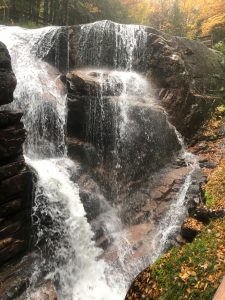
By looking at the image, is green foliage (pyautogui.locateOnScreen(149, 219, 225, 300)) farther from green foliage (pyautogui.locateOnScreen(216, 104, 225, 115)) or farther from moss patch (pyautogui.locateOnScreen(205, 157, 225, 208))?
green foliage (pyautogui.locateOnScreen(216, 104, 225, 115))

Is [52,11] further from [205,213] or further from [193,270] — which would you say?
[193,270]

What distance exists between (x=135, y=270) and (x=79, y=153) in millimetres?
4882

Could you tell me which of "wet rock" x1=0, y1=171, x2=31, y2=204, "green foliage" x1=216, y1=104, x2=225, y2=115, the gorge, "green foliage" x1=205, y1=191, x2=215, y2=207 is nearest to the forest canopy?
the gorge

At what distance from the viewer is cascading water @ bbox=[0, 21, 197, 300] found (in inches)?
375

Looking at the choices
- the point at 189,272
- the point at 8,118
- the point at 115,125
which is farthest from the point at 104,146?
the point at 189,272

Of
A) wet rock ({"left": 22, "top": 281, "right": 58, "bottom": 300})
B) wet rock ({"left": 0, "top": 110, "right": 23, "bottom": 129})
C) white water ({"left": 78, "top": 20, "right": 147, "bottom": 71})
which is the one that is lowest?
wet rock ({"left": 22, "top": 281, "right": 58, "bottom": 300})

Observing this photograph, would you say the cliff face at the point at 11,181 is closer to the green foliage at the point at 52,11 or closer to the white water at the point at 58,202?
the white water at the point at 58,202

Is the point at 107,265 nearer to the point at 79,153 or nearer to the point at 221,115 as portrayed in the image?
the point at 79,153

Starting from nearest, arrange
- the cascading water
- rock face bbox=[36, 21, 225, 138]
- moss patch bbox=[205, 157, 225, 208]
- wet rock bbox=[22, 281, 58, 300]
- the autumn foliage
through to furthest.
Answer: wet rock bbox=[22, 281, 58, 300], moss patch bbox=[205, 157, 225, 208], the cascading water, rock face bbox=[36, 21, 225, 138], the autumn foliage

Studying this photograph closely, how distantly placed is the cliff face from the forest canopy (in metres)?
13.6

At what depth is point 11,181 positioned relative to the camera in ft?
29.4

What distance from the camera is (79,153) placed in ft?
40.4

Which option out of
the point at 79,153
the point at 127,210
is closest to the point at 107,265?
the point at 127,210

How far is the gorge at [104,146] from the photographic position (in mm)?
9711
